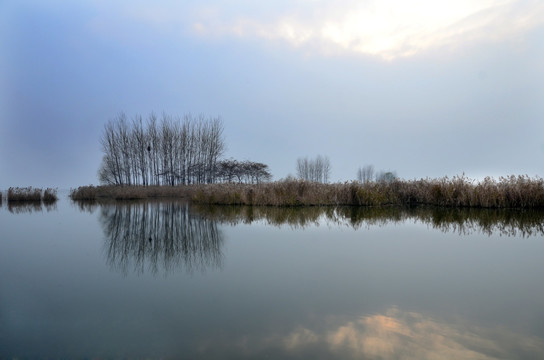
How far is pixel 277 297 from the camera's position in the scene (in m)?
2.70

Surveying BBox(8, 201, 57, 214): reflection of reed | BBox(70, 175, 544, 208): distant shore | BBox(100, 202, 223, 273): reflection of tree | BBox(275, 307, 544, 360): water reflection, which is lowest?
BBox(275, 307, 544, 360): water reflection

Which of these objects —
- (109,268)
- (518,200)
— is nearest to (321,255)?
(109,268)

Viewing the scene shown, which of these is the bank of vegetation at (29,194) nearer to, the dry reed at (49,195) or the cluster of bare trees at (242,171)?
the dry reed at (49,195)

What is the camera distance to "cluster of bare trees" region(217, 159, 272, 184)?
1099 inches

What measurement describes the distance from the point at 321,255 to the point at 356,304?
1.61 metres

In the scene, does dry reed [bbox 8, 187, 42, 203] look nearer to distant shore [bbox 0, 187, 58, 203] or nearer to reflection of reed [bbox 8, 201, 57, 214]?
distant shore [bbox 0, 187, 58, 203]

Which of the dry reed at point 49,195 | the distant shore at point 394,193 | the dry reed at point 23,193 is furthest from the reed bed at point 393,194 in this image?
the dry reed at point 23,193

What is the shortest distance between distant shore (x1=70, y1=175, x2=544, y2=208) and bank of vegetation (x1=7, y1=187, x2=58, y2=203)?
29.8 ft

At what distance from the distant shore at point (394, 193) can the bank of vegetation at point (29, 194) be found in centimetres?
909

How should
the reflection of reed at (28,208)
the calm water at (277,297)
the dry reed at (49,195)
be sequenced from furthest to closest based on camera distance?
the dry reed at (49,195), the reflection of reed at (28,208), the calm water at (277,297)

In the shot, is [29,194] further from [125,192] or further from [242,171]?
[242,171]

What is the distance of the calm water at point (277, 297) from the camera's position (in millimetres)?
1938

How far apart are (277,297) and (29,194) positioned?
19127 mm

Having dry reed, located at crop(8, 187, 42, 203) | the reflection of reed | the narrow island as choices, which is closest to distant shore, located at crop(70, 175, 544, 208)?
the narrow island
